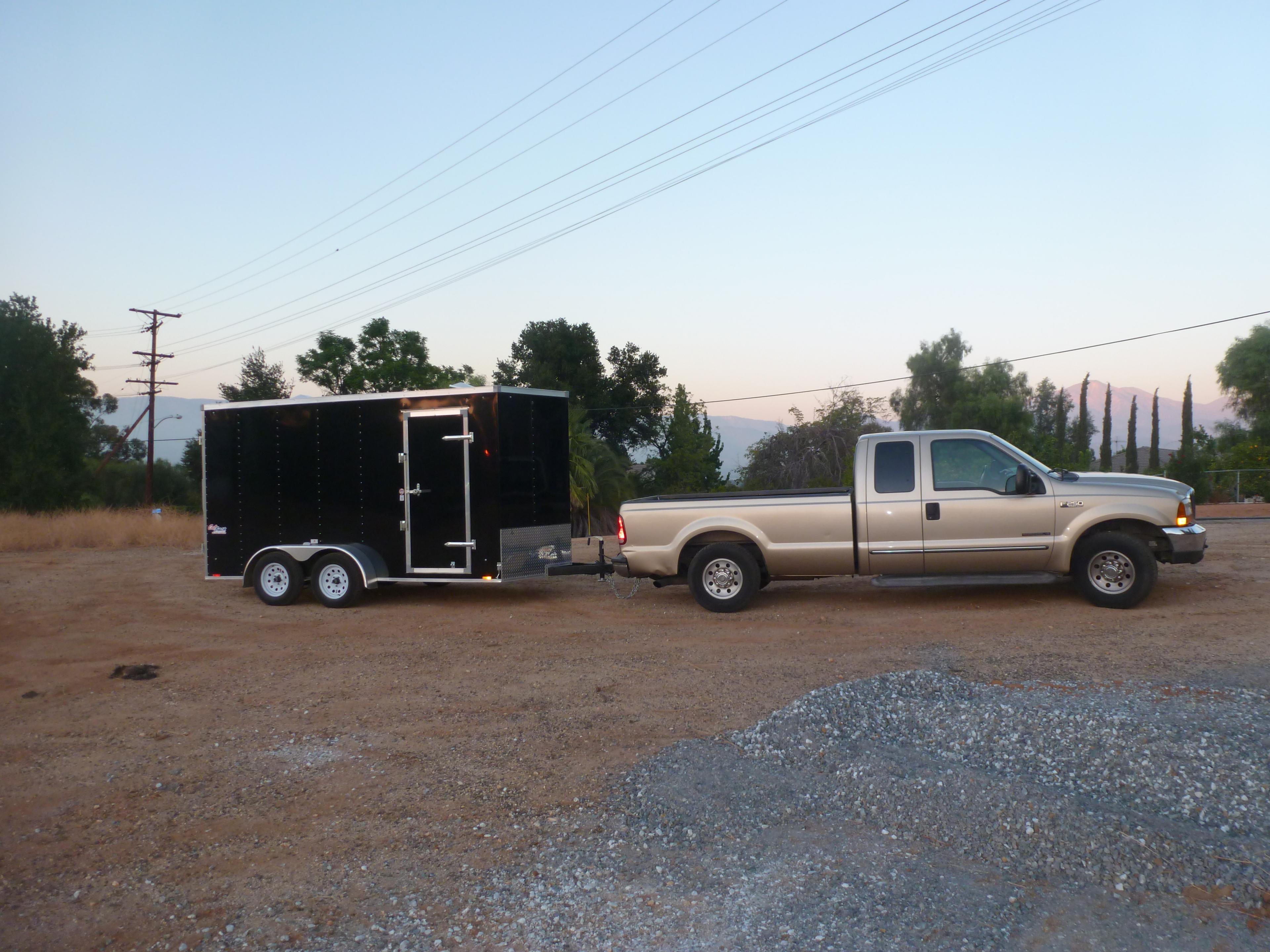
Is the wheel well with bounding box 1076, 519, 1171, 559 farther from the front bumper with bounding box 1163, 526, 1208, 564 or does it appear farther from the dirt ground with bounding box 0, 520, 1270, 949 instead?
the dirt ground with bounding box 0, 520, 1270, 949

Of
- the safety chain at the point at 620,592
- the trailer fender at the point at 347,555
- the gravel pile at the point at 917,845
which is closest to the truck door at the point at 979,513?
the safety chain at the point at 620,592

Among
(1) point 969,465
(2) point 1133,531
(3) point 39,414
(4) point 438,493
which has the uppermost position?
(3) point 39,414

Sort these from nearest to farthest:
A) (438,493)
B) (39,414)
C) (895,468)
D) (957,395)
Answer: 1. (895,468)
2. (438,493)
3. (39,414)
4. (957,395)

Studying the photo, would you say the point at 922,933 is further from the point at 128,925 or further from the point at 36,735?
the point at 36,735

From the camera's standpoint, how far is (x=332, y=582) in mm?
12336

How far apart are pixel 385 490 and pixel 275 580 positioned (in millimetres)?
2206

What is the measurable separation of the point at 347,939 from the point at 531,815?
4.29 feet

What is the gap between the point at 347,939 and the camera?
11.9 ft

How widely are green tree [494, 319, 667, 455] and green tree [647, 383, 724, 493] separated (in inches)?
145

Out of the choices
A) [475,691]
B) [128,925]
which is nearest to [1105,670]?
[475,691]

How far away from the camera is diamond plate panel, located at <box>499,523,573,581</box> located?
1151 cm

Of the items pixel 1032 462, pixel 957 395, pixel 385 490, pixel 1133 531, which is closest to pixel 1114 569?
pixel 1133 531

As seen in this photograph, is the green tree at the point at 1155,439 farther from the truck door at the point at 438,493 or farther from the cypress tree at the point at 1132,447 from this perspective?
the truck door at the point at 438,493

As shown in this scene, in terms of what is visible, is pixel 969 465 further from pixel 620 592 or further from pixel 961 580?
pixel 620 592
